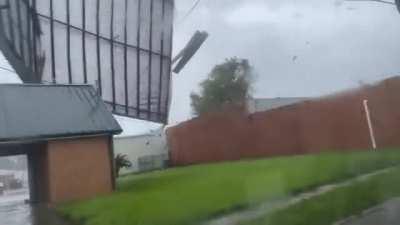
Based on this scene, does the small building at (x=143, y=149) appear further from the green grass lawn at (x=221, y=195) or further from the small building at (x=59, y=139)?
the green grass lawn at (x=221, y=195)

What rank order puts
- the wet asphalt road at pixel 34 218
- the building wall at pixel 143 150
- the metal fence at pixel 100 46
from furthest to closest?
1. the building wall at pixel 143 150
2. the metal fence at pixel 100 46
3. the wet asphalt road at pixel 34 218

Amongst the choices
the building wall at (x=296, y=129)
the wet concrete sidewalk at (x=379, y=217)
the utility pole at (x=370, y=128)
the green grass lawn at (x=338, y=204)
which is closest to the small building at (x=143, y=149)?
the building wall at (x=296, y=129)

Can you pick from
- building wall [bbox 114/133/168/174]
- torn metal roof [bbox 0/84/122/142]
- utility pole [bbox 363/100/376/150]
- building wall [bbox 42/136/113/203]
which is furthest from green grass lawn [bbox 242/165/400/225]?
building wall [bbox 114/133/168/174]

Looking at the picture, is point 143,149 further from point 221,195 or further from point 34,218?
point 221,195

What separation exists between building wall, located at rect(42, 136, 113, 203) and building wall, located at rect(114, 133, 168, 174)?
1832 cm

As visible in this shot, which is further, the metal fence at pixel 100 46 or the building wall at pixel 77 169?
the metal fence at pixel 100 46

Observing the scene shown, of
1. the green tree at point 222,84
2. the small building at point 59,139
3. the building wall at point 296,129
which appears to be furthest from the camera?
the green tree at point 222,84

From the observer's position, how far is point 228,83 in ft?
135

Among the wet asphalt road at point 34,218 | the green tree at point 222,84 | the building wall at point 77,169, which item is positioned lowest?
the wet asphalt road at point 34,218

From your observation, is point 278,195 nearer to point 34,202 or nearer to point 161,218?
point 161,218

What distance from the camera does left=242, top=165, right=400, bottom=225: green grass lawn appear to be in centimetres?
838

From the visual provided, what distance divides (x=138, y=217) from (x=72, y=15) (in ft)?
59.9

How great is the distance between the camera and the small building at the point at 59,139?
52.0 feet

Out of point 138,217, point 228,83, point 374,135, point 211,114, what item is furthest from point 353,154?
point 228,83
